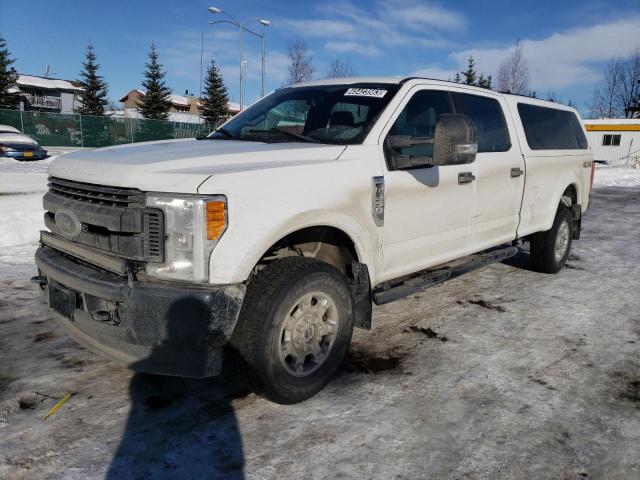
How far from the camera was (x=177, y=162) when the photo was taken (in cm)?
274

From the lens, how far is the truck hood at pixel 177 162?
2574 millimetres

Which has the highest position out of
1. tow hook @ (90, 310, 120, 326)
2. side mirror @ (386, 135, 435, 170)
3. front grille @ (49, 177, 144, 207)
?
side mirror @ (386, 135, 435, 170)

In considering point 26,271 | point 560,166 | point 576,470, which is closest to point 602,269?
point 560,166

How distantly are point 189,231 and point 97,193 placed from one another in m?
0.70

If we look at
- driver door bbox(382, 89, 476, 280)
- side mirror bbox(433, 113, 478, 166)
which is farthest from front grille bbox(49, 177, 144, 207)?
side mirror bbox(433, 113, 478, 166)

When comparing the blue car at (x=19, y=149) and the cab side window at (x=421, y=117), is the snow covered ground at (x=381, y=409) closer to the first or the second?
the cab side window at (x=421, y=117)

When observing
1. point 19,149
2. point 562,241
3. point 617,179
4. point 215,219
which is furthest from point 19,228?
point 617,179

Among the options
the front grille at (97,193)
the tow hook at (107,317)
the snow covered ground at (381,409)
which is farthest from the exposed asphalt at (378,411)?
the front grille at (97,193)

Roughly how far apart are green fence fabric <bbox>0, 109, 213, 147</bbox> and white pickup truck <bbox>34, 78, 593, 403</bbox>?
32171mm

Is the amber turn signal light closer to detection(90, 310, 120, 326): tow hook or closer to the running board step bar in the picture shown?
detection(90, 310, 120, 326): tow hook

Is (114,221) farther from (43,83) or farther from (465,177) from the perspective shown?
(43,83)

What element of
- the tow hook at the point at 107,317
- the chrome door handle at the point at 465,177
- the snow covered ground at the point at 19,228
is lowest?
the snow covered ground at the point at 19,228

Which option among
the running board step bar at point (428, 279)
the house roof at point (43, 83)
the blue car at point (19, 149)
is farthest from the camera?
the house roof at point (43, 83)

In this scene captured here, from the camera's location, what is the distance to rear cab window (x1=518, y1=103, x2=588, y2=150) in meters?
5.19
